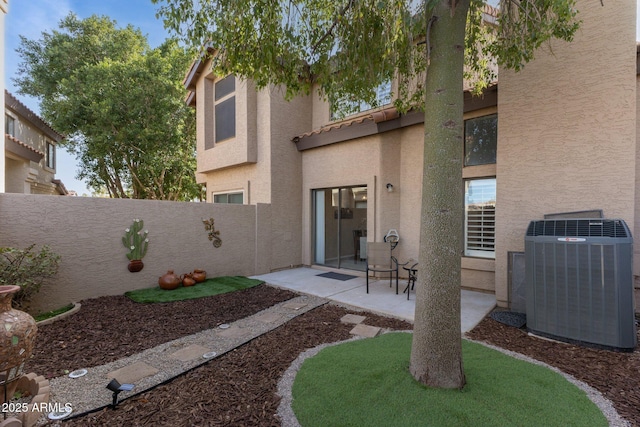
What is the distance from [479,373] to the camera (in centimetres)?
312

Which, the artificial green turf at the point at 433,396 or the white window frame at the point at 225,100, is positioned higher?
the white window frame at the point at 225,100

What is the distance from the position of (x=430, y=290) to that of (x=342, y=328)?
242 centimetres

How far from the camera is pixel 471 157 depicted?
6910mm

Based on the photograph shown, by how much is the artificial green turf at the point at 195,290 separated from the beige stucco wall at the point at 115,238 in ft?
1.01

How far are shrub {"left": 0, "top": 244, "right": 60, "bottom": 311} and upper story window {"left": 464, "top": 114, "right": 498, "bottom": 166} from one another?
875 cm

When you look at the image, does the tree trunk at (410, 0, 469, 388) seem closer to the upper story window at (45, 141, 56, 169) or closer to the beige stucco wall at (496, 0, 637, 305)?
the beige stucco wall at (496, 0, 637, 305)

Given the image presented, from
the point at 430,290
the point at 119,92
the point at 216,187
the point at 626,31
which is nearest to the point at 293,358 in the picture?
the point at 430,290

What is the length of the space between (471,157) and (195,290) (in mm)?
7311

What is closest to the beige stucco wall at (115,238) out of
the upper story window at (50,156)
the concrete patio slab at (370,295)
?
the concrete patio slab at (370,295)

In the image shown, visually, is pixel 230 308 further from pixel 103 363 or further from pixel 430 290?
pixel 430 290

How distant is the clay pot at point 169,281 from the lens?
698 centimetres

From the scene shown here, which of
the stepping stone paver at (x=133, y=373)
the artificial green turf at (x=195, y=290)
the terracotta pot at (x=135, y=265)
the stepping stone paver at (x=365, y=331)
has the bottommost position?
Answer: the stepping stone paver at (x=133, y=373)

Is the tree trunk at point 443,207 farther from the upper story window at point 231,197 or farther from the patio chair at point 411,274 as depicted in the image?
the upper story window at point 231,197

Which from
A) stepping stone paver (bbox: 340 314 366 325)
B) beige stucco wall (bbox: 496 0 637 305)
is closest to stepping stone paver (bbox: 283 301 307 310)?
stepping stone paver (bbox: 340 314 366 325)
